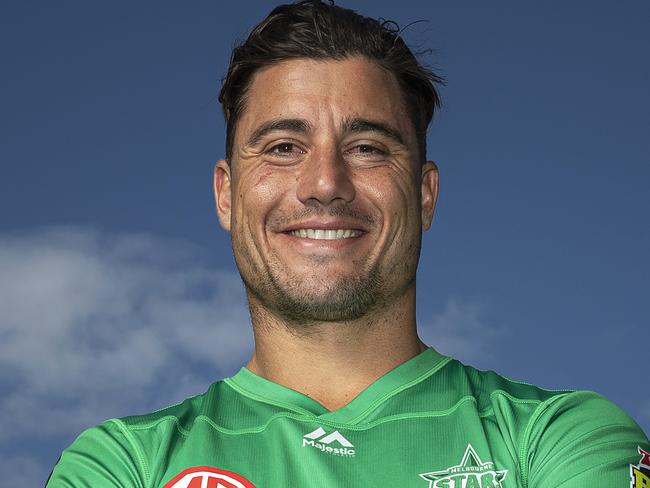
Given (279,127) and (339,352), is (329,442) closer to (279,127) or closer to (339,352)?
(339,352)

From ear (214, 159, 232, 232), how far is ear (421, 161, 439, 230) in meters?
1.05

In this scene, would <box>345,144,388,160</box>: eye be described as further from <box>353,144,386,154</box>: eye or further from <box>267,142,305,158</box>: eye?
<box>267,142,305,158</box>: eye

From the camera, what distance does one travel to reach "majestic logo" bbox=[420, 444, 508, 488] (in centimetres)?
353

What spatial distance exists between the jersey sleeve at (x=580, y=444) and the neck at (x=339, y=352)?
32.6 inches

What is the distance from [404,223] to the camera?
4.23 metres

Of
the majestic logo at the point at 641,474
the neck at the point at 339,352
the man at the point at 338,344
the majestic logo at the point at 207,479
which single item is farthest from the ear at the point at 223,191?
the majestic logo at the point at 641,474

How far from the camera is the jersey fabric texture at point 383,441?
353 cm

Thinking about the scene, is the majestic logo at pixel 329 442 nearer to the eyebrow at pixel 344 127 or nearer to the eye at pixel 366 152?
the eye at pixel 366 152

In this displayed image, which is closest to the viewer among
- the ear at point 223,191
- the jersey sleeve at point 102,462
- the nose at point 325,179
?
the jersey sleeve at point 102,462

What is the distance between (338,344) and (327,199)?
709mm

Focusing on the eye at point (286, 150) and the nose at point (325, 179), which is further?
the eye at point (286, 150)

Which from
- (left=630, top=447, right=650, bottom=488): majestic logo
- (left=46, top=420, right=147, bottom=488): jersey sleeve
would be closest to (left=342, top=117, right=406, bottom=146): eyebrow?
(left=46, top=420, right=147, bottom=488): jersey sleeve

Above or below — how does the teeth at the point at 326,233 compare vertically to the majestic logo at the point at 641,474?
above

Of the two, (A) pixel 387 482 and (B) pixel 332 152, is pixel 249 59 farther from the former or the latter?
(A) pixel 387 482
